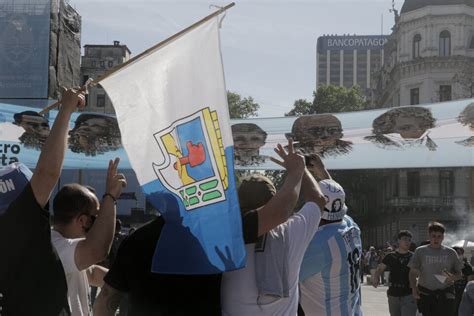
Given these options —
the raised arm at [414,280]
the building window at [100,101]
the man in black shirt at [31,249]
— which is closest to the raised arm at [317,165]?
the man in black shirt at [31,249]

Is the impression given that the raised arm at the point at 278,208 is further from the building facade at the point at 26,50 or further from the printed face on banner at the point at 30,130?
the building facade at the point at 26,50

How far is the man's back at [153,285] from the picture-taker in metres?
3.90

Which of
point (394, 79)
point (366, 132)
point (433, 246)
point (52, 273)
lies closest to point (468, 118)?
point (366, 132)

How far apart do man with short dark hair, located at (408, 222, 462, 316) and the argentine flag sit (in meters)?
6.79

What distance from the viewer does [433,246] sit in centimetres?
1050

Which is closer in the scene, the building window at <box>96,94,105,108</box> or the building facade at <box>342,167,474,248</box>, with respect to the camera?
the building facade at <box>342,167,474,248</box>

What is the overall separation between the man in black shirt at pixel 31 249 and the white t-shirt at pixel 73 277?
24cm

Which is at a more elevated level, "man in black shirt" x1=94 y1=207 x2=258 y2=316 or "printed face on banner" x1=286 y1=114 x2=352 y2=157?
"printed face on banner" x1=286 y1=114 x2=352 y2=157

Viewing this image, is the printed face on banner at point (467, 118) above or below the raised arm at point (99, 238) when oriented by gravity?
above

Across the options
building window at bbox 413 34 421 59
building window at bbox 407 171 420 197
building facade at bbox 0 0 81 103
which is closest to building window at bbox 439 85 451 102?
building window at bbox 413 34 421 59

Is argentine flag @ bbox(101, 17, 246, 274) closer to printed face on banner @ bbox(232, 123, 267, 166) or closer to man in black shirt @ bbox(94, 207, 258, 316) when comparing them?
man in black shirt @ bbox(94, 207, 258, 316)

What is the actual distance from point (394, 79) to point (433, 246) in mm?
59415

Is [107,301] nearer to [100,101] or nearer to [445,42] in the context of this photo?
[445,42]

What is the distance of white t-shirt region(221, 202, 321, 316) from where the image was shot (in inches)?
162
